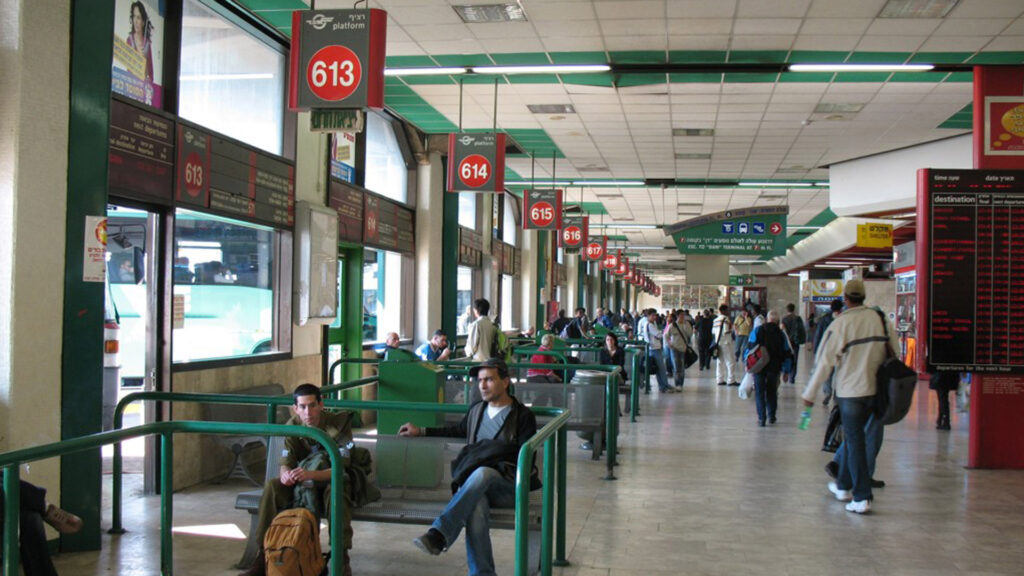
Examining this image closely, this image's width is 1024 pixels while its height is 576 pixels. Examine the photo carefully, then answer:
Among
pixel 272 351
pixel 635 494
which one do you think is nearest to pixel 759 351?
pixel 635 494

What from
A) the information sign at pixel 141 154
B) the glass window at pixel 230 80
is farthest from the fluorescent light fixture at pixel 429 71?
the information sign at pixel 141 154

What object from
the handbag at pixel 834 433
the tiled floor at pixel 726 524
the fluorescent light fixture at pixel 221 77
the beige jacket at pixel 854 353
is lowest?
the tiled floor at pixel 726 524

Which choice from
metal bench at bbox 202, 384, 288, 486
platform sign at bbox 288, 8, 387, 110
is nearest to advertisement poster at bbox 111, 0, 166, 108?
platform sign at bbox 288, 8, 387, 110

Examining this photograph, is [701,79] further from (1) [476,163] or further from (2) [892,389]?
(2) [892,389]

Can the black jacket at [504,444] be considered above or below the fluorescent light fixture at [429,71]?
below

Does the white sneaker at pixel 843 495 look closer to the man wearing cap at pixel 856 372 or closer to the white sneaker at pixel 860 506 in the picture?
the man wearing cap at pixel 856 372

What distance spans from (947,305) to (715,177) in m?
10.5

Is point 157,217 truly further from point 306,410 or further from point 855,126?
point 855,126

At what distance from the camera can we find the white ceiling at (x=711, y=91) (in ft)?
27.7

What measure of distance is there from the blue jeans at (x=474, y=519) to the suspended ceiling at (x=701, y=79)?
507cm

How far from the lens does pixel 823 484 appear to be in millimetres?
7934

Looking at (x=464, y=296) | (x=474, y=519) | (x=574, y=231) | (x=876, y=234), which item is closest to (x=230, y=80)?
(x=474, y=519)

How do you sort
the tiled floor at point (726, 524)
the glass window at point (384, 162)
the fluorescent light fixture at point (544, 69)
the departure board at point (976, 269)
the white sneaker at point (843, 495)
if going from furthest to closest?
the glass window at point (384, 162) → the fluorescent light fixture at point (544, 69) → the departure board at point (976, 269) → the white sneaker at point (843, 495) → the tiled floor at point (726, 524)

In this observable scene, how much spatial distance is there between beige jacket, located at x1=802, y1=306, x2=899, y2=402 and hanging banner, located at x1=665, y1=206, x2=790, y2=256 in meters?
12.6
